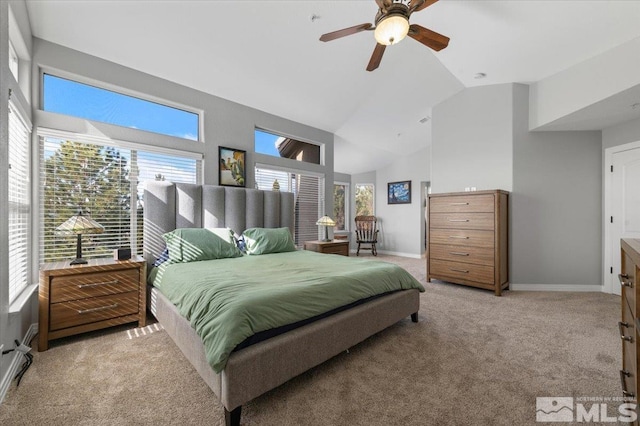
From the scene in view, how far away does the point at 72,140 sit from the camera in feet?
9.34

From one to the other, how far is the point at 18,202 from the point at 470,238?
16.9 feet

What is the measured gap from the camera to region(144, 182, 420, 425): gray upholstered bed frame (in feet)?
4.88

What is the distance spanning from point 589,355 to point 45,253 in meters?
5.00

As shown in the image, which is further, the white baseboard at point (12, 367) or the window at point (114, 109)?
the window at point (114, 109)

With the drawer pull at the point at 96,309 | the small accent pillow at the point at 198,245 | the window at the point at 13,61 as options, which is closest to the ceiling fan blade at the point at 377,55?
the small accent pillow at the point at 198,245

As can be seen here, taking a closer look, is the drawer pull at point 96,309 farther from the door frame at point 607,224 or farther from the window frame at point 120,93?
the door frame at point 607,224

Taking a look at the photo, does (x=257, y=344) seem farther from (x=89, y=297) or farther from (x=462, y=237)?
(x=462, y=237)

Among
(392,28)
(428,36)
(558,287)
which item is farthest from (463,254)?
(392,28)

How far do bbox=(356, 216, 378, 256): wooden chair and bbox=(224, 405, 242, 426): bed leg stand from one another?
6522 mm

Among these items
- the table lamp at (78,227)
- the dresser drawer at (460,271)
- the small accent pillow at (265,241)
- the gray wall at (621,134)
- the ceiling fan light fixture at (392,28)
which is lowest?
the dresser drawer at (460,271)

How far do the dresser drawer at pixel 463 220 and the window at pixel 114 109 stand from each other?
388 centimetres

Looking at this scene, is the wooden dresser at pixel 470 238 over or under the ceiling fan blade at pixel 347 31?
under

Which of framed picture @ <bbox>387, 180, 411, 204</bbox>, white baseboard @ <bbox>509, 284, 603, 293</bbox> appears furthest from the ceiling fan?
framed picture @ <bbox>387, 180, 411, 204</bbox>

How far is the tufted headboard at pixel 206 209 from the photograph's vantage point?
3170 mm
